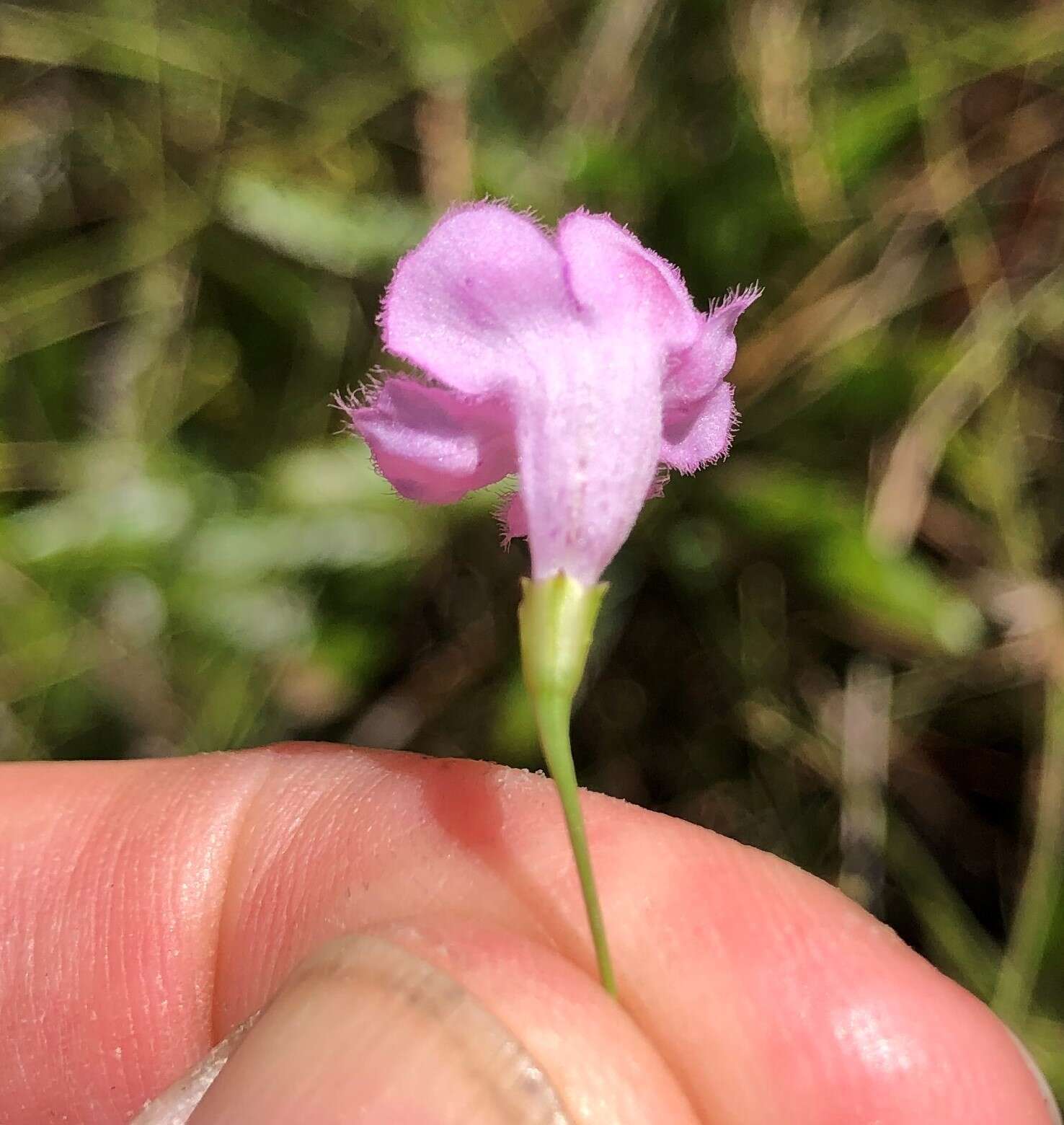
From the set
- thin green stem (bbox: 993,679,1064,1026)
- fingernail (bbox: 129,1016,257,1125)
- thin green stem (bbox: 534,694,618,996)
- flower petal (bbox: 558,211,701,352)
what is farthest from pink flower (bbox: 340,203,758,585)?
thin green stem (bbox: 993,679,1064,1026)

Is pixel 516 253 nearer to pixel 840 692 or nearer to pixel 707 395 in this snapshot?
pixel 707 395

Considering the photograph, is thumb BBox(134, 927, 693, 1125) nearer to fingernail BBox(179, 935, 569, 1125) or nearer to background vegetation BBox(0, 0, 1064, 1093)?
fingernail BBox(179, 935, 569, 1125)

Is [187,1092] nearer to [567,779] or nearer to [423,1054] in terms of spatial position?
[423,1054]

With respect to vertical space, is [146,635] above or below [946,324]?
below

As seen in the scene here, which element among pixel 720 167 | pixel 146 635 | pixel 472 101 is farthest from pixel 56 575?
pixel 720 167

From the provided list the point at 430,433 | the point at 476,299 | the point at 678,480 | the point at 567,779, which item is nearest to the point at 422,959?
the point at 567,779

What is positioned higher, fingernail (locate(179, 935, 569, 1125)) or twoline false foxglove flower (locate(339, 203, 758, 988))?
twoline false foxglove flower (locate(339, 203, 758, 988))

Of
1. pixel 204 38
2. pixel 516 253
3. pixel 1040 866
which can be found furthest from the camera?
pixel 204 38
